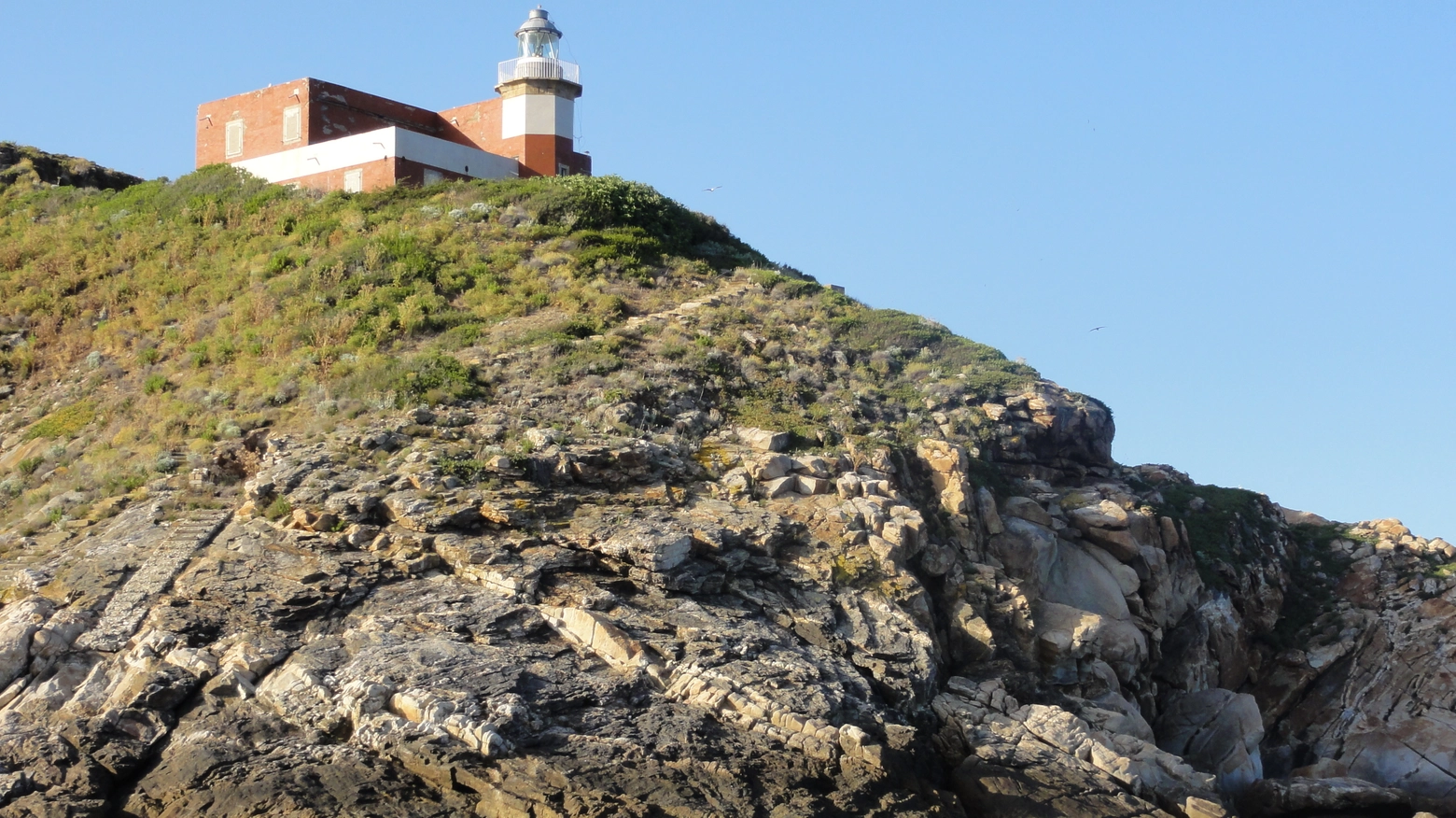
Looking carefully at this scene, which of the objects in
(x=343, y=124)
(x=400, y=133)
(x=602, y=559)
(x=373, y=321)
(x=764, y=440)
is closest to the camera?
(x=602, y=559)

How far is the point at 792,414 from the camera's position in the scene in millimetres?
22250

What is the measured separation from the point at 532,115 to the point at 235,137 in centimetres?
710

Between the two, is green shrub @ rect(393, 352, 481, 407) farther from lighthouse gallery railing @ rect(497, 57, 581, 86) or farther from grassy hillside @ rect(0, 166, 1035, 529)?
lighthouse gallery railing @ rect(497, 57, 581, 86)

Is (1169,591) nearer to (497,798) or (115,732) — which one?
(497,798)

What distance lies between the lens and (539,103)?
A: 1305 inches

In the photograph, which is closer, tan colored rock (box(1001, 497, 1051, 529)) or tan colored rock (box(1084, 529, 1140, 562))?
tan colored rock (box(1001, 497, 1051, 529))

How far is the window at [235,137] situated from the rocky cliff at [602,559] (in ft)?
5.10

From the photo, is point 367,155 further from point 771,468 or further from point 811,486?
point 811,486

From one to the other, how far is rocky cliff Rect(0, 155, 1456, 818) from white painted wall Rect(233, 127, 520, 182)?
1.12 m

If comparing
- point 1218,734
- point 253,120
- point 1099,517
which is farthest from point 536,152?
point 1218,734

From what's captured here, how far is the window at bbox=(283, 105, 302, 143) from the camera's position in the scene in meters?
31.1

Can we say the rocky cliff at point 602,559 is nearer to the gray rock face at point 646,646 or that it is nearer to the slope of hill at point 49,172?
the gray rock face at point 646,646

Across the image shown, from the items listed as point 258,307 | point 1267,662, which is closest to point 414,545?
point 258,307

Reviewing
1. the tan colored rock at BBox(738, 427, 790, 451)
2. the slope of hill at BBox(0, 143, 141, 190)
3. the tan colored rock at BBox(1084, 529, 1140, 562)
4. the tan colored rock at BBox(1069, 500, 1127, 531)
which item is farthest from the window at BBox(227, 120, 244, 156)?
the tan colored rock at BBox(1084, 529, 1140, 562)
